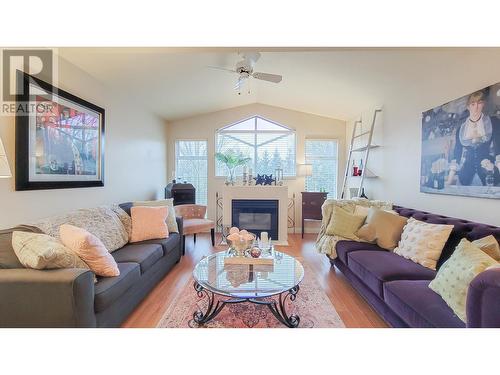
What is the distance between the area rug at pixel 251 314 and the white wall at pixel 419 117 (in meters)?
1.59

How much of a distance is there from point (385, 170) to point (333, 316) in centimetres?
257

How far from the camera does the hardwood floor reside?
2.03 metres

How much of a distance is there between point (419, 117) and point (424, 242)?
166 cm

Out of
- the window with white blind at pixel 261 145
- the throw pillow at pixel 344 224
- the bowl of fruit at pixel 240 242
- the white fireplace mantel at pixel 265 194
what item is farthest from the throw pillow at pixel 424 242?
the window with white blind at pixel 261 145

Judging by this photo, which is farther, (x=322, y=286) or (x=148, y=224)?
(x=148, y=224)

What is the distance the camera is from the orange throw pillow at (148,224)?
2961 millimetres

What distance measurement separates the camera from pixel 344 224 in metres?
3.01

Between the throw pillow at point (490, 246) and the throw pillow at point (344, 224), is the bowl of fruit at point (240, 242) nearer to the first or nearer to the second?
the throw pillow at point (344, 224)

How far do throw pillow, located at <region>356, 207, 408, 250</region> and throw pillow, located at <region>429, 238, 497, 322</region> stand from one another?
923 mm

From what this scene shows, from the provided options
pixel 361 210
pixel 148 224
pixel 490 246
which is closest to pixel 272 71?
pixel 361 210

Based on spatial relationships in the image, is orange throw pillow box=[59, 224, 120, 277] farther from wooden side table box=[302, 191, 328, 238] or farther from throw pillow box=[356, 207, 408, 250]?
wooden side table box=[302, 191, 328, 238]

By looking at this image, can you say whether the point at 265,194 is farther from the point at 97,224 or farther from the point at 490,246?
the point at 490,246
